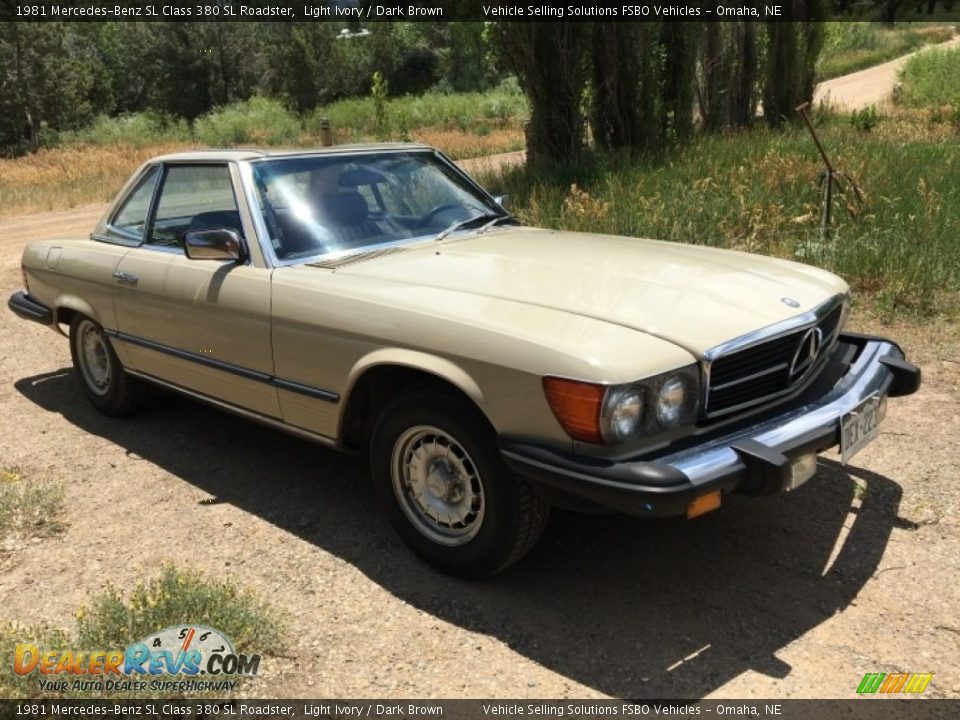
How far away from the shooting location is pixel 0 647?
2986mm

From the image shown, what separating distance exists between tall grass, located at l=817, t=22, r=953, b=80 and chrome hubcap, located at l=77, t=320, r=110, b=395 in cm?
3519

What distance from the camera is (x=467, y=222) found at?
14.6 ft

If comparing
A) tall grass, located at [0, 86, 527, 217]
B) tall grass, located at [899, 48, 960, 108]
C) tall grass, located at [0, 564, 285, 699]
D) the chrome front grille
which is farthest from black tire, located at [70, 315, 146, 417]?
tall grass, located at [899, 48, 960, 108]

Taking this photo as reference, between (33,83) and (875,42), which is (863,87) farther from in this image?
(33,83)

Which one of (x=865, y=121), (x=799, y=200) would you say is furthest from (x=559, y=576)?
(x=865, y=121)

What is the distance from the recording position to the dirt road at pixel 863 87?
24.4m

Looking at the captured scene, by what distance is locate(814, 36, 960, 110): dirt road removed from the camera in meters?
24.4

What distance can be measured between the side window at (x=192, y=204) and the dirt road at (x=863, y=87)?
20.6 metres

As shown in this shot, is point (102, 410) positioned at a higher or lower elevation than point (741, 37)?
lower

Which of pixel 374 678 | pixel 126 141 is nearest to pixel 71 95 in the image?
pixel 126 141

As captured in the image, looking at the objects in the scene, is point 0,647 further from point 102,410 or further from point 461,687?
point 102,410

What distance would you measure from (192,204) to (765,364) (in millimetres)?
3093

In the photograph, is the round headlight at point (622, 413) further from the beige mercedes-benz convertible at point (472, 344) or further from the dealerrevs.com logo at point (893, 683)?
the dealerrevs.com logo at point (893, 683)

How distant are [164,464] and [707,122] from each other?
35.7 ft
